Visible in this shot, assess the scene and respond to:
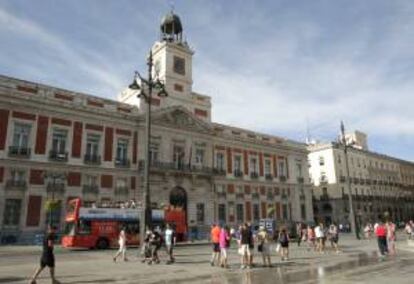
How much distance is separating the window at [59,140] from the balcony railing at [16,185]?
4.08 m

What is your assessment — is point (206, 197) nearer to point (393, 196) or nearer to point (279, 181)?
point (279, 181)

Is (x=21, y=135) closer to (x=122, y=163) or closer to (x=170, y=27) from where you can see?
(x=122, y=163)

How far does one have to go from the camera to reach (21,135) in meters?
35.4

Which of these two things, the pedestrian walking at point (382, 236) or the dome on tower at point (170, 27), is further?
the dome on tower at point (170, 27)

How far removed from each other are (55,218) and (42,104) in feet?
32.9

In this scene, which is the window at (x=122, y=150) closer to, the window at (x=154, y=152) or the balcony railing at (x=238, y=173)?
the window at (x=154, y=152)

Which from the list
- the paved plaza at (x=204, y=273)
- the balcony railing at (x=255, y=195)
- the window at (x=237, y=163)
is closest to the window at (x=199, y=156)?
the window at (x=237, y=163)

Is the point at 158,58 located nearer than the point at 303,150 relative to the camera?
Yes

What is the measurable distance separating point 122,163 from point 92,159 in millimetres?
3120

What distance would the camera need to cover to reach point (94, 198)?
38.1m

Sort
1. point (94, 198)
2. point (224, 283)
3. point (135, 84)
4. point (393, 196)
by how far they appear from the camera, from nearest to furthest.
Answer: point (224, 283) → point (135, 84) → point (94, 198) → point (393, 196)

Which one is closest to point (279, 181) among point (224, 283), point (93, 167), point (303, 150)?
point (303, 150)

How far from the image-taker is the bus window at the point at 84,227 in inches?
1127

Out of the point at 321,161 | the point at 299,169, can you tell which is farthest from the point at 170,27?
the point at 321,161
